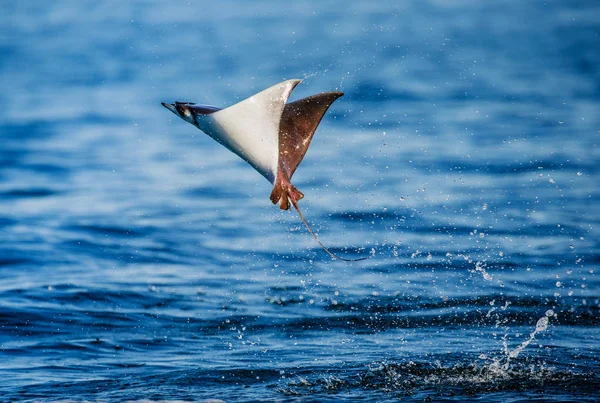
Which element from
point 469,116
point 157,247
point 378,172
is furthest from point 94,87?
point 157,247

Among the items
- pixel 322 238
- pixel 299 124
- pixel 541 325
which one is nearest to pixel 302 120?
pixel 299 124

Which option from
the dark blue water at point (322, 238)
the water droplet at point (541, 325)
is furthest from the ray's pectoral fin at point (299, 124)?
the water droplet at point (541, 325)

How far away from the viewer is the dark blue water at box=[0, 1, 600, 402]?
5121 mm

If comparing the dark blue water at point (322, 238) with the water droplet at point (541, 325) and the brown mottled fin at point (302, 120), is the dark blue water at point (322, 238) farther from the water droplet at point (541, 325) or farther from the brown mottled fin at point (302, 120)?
the brown mottled fin at point (302, 120)

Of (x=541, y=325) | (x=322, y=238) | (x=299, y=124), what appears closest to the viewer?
(x=299, y=124)

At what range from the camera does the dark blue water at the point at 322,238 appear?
512cm

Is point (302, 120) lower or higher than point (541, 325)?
higher

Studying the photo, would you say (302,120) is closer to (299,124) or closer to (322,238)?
(299,124)

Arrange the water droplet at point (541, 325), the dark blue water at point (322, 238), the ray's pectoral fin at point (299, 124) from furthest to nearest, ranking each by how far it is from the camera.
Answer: the water droplet at point (541, 325), the dark blue water at point (322, 238), the ray's pectoral fin at point (299, 124)

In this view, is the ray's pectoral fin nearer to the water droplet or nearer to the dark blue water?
the dark blue water

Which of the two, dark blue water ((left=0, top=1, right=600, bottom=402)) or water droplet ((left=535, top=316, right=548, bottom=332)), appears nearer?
dark blue water ((left=0, top=1, right=600, bottom=402))

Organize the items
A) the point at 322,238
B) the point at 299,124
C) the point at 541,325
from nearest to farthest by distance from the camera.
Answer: the point at 299,124 < the point at 541,325 < the point at 322,238

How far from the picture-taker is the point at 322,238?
8148mm

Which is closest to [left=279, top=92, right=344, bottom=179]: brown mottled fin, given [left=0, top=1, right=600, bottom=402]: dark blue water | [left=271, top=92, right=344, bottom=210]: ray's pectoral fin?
[left=271, top=92, right=344, bottom=210]: ray's pectoral fin
